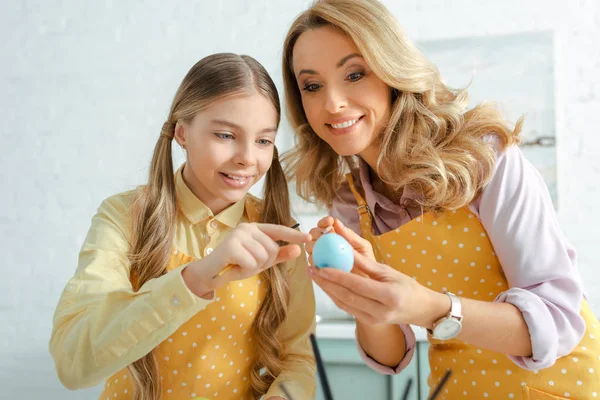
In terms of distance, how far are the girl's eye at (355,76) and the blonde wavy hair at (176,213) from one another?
176mm

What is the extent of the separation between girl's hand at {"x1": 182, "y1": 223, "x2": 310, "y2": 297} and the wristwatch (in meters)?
0.24

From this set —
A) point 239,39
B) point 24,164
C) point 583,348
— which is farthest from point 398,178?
point 24,164

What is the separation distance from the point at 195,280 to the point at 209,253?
0.17m

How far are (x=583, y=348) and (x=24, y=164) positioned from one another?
7.97 ft

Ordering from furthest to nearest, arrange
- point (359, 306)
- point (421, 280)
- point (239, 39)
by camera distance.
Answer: point (239, 39) → point (421, 280) → point (359, 306)

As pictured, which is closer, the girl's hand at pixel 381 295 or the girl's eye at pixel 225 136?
the girl's hand at pixel 381 295

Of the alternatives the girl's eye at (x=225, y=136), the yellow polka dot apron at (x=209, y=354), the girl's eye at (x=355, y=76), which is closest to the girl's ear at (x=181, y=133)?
the girl's eye at (x=225, y=136)

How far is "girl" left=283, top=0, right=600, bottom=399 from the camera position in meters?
0.93

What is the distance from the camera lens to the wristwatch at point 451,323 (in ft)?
2.93

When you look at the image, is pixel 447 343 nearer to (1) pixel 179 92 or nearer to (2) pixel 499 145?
(2) pixel 499 145

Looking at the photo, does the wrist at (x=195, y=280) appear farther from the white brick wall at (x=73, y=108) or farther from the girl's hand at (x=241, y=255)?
the white brick wall at (x=73, y=108)

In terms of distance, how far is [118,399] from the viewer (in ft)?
3.73

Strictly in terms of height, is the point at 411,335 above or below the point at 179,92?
below

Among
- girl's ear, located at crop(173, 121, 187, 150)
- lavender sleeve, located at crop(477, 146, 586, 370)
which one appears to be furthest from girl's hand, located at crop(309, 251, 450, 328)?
girl's ear, located at crop(173, 121, 187, 150)
